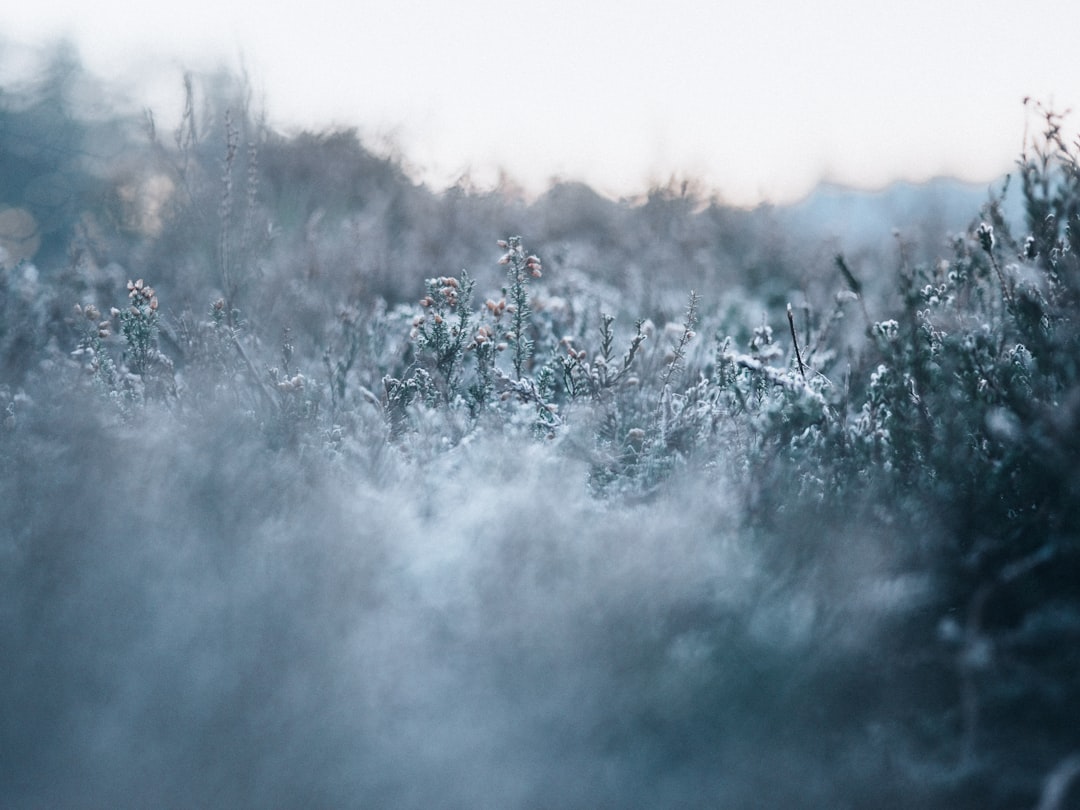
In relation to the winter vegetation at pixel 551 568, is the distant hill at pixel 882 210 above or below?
above

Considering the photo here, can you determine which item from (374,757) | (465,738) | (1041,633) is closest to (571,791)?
(465,738)

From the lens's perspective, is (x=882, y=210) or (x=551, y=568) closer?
(x=551, y=568)

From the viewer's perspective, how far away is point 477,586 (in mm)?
2461

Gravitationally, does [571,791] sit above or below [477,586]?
below

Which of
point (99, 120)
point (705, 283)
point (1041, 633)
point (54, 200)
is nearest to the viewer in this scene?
point (1041, 633)

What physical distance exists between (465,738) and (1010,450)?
1698 millimetres

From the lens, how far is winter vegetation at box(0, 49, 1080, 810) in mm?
2072

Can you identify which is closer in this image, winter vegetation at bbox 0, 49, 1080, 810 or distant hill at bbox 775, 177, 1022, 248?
winter vegetation at bbox 0, 49, 1080, 810

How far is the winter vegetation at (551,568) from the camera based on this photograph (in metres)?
2.07

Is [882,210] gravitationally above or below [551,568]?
above

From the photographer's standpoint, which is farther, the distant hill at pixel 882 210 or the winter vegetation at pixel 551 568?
the distant hill at pixel 882 210

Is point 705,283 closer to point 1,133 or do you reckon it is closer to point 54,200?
point 54,200

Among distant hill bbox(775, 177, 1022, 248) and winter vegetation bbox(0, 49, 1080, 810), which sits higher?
distant hill bbox(775, 177, 1022, 248)

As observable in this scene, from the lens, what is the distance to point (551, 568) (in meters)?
2.52
